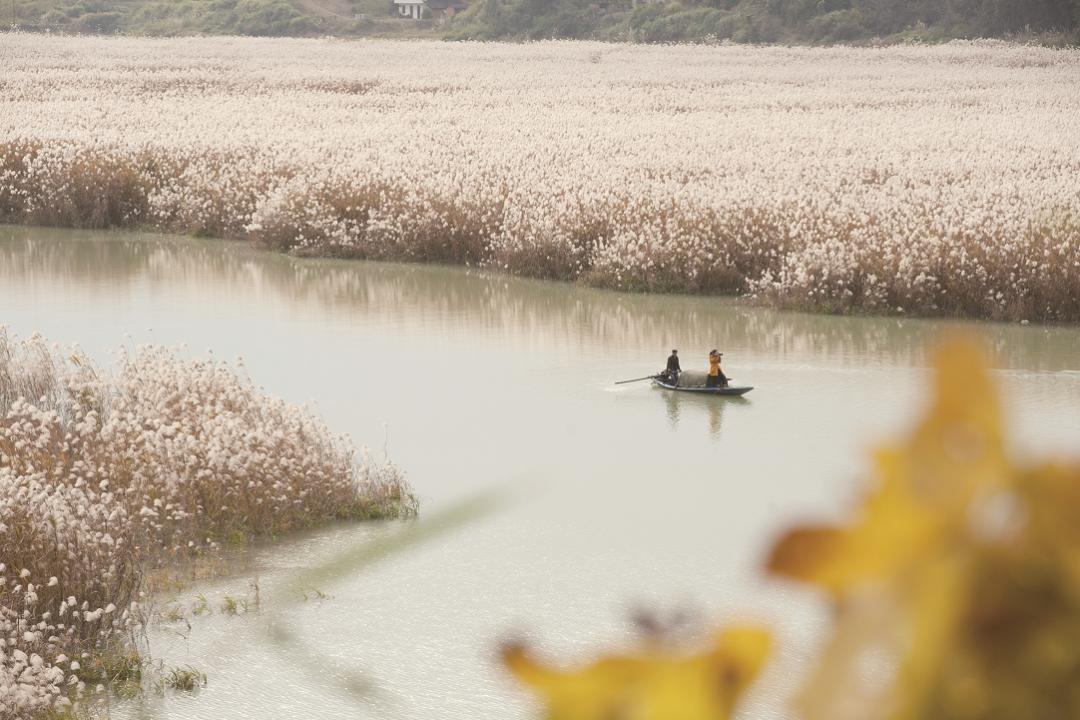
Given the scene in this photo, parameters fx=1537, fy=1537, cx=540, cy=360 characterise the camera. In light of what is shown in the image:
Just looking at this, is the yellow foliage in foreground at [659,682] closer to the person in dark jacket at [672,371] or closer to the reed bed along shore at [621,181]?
the person in dark jacket at [672,371]

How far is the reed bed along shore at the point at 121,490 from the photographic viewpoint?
7.01 m

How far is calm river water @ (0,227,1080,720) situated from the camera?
730 centimetres

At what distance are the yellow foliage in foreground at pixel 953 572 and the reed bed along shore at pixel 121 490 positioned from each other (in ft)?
19.5

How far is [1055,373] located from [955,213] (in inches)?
221

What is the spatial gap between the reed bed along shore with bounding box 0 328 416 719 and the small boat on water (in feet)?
10.9

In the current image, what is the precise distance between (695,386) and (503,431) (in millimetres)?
2054

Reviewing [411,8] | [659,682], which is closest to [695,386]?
[659,682]

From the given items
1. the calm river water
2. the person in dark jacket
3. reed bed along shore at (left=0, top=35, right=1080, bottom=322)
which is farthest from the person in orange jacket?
reed bed along shore at (left=0, top=35, right=1080, bottom=322)

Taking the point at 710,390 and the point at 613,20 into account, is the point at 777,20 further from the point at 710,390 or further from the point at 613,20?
the point at 710,390

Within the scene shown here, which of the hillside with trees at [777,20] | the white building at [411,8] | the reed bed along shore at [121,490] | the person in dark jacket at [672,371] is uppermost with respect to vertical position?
the white building at [411,8]

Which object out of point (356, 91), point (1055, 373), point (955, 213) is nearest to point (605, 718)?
point (1055, 373)

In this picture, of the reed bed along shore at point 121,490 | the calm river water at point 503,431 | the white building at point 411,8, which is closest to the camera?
the reed bed along shore at point 121,490

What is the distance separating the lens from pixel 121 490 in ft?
28.2

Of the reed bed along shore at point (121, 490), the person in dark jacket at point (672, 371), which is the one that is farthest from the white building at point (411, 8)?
the reed bed along shore at point (121, 490)
